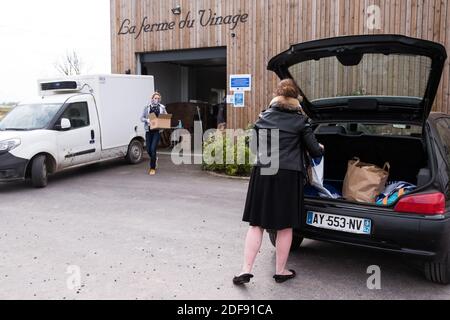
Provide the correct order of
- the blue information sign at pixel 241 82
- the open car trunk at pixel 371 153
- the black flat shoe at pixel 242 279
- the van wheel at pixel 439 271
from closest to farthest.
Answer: the van wheel at pixel 439 271 < the black flat shoe at pixel 242 279 < the open car trunk at pixel 371 153 < the blue information sign at pixel 241 82

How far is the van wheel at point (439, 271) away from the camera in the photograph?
3771 mm

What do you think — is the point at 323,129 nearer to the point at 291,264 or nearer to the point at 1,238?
the point at 291,264

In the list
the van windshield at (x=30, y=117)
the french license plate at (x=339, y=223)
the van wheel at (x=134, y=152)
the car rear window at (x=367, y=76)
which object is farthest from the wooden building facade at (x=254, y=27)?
the french license plate at (x=339, y=223)

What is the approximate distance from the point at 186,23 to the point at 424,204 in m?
10.9

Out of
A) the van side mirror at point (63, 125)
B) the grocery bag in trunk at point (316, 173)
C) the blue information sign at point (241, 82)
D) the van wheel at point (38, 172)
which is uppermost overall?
the blue information sign at point (241, 82)

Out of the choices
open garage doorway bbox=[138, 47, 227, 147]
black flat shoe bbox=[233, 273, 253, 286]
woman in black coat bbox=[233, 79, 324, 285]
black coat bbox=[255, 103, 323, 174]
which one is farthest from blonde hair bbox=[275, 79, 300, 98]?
open garage doorway bbox=[138, 47, 227, 147]

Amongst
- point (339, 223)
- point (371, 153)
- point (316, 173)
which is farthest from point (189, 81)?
point (339, 223)

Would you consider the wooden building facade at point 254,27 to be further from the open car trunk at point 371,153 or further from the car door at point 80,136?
the open car trunk at point 371,153

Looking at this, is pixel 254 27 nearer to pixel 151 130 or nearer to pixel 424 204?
pixel 151 130

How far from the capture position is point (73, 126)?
9.56m

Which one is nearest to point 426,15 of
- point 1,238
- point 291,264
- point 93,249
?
point 291,264

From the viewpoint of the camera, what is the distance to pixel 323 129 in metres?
5.09

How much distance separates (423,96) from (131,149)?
8.32 metres
